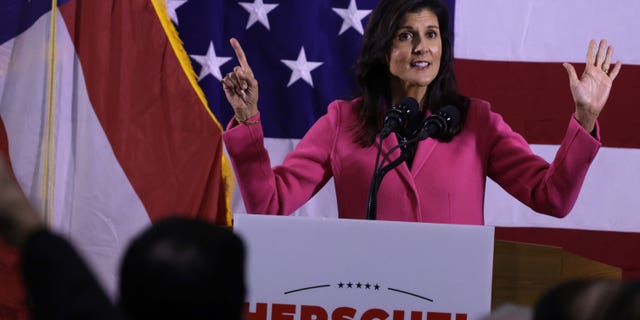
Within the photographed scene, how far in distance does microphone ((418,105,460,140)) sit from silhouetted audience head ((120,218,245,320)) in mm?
1521

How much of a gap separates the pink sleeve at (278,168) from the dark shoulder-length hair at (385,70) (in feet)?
0.37

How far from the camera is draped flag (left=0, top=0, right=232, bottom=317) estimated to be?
4.07m

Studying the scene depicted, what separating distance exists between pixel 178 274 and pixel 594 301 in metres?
0.35

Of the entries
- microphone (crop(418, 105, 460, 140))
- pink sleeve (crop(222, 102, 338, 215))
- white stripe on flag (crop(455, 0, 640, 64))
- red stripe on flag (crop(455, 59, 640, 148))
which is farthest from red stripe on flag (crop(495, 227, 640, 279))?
microphone (crop(418, 105, 460, 140))

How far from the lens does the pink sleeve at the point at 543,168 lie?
2.57m

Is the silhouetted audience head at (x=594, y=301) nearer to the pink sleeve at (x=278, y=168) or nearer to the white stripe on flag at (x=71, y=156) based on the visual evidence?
the pink sleeve at (x=278, y=168)

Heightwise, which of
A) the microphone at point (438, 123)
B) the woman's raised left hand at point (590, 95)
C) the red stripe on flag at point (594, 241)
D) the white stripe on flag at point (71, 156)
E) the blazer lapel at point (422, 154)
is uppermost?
the woman's raised left hand at point (590, 95)

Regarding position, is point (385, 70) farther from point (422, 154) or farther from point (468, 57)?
point (468, 57)

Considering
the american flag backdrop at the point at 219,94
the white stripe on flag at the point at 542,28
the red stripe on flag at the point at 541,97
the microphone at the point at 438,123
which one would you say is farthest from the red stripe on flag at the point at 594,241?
the microphone at the point at 438,123

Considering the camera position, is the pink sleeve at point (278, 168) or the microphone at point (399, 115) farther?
the pink sleeve at point (278, 168)

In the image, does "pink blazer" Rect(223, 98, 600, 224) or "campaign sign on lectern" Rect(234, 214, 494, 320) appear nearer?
"campaign sign on lectern" Rect(234, 214, 494, 320)

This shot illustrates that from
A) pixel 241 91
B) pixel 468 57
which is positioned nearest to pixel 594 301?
pixel 241 91

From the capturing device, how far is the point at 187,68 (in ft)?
13.5

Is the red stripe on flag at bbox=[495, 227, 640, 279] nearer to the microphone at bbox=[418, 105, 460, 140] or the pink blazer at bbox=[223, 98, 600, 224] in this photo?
the pink blazer at bbox=[223, 98, 600, 224]
